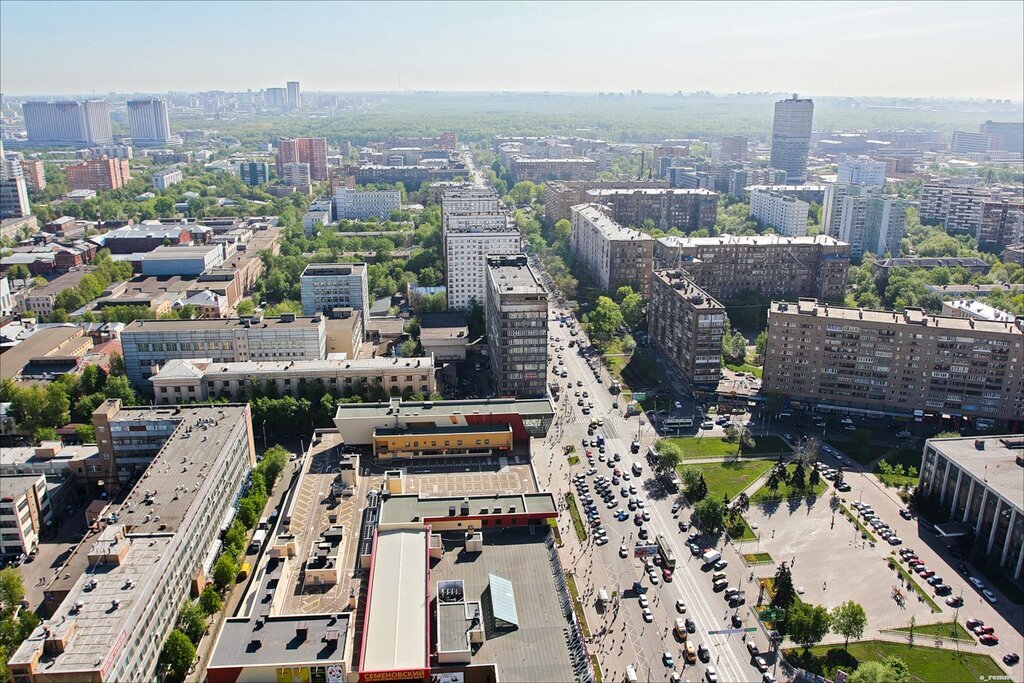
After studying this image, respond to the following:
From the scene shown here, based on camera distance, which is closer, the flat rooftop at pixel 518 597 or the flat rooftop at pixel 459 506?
the flat rooftop at pixel 518 597

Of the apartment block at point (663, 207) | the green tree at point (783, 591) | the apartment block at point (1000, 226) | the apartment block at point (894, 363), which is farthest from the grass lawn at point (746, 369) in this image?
the apartment block at point (1000, 226)

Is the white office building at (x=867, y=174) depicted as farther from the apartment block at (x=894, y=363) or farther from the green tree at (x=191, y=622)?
the green tree at (x=191, y=622)

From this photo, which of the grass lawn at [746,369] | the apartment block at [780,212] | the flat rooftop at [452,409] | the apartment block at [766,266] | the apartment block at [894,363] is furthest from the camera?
the apartment block at [780,212]

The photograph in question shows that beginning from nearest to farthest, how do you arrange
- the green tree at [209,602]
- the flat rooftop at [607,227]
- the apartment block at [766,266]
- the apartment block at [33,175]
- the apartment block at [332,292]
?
1. the green tree at [209,602]
2. the apartment block at [332,292]
3. the apartment block at [766,266]
4. the flat rooftop at [607,227]
5. the apartment block at [33,175]

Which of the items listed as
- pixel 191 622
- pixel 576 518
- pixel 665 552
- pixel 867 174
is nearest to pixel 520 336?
pixel 576 518

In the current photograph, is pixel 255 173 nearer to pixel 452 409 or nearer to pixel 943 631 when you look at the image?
pixel 452 409

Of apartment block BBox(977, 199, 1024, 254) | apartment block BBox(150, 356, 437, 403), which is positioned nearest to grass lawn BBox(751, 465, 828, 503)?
apartment block BBox(150, 356, 437, 403)

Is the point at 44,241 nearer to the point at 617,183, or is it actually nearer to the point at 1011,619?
the point at 617,183

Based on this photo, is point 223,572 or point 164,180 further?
point 164,180
